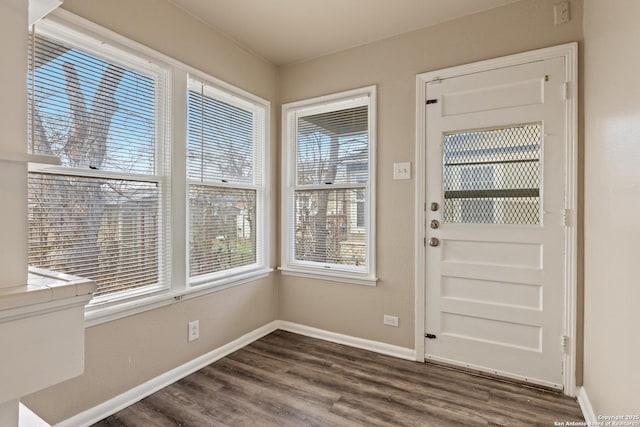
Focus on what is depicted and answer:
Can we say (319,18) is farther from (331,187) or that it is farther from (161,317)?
(161,317)

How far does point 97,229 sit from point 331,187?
70.1 inches

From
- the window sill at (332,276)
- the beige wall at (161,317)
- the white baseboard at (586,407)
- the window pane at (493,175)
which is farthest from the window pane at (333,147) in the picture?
the white baseboard at (586,407)

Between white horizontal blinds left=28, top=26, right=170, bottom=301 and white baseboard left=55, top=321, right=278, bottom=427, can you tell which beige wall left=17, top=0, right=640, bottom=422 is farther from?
white horizontal blinds left=28, top=26, right=170, bottom=301

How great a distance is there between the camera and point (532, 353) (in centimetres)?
216

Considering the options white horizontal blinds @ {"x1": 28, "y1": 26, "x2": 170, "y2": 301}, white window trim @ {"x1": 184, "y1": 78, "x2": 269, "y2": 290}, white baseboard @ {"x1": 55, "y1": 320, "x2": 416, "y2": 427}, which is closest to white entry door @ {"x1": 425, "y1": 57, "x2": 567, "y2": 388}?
white baseboard @ {"x1": 55, "y1": 320, "x2": 416, "y2": 427}

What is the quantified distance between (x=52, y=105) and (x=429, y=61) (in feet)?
8.02

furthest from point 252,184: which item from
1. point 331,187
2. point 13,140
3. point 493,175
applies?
point 13,140

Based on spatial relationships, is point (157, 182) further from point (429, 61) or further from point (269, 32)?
point (429, 61)

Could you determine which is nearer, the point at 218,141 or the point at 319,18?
the point at 319,18

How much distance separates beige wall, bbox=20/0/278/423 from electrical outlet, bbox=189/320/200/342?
0.03 metres

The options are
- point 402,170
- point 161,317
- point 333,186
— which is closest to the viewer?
point 161,317

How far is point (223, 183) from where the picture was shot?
262 centimetres

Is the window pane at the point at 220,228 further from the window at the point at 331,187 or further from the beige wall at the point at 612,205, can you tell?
the beige wall at the point at 612,205

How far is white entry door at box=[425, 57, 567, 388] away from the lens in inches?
83.0
